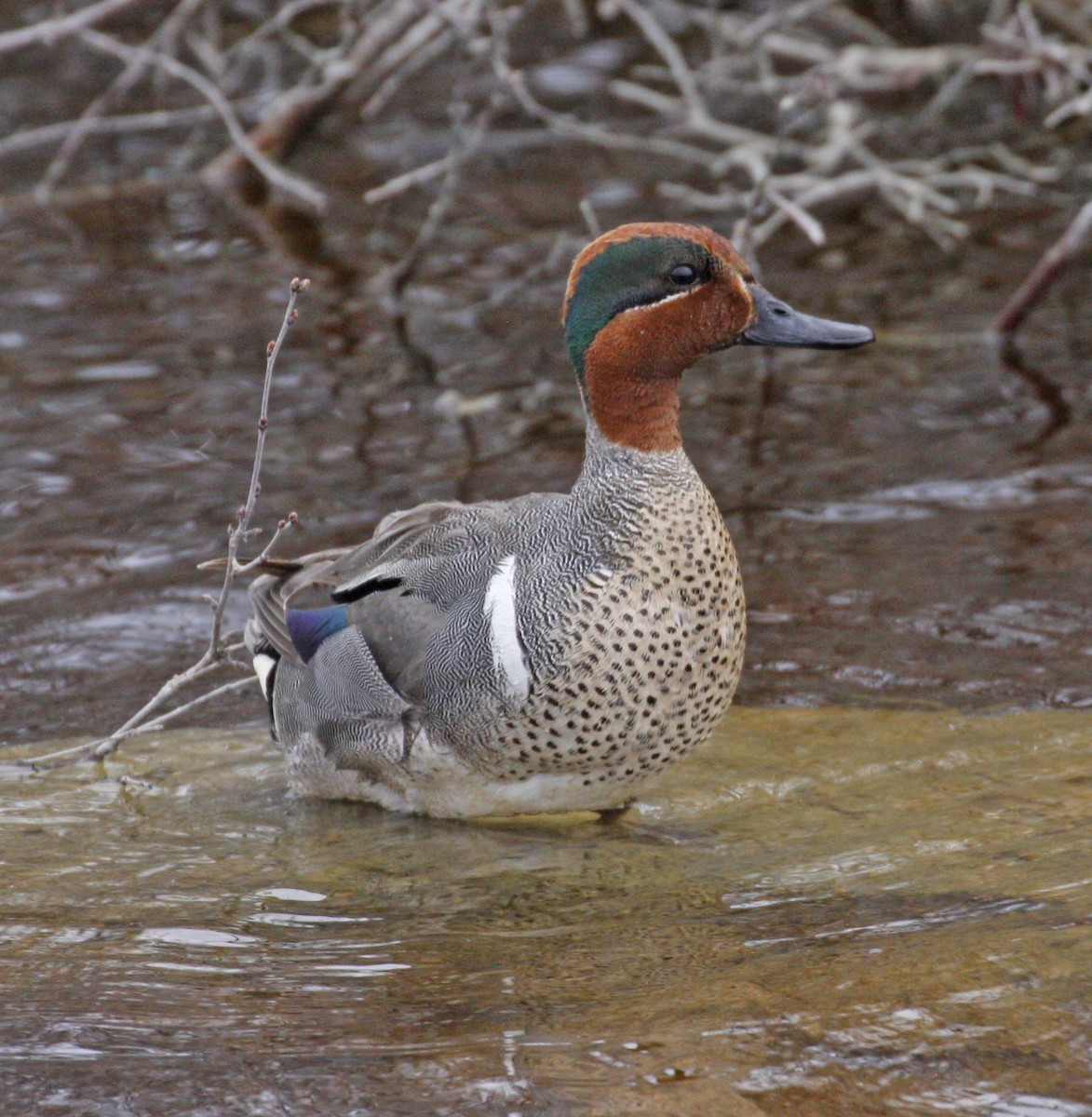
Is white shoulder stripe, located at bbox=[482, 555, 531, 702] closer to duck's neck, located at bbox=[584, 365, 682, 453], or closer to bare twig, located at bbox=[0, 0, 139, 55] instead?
duck's neck, located at bbox=[584, 365, 682, 453]

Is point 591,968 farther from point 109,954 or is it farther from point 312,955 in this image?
point 109,954

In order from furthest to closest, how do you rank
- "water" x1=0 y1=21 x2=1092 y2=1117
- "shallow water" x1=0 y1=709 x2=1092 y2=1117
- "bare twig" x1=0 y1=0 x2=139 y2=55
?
"bare twig" x1=0 y1=0 x2=139 y2=55, "water" x1=0 y1=21 x2=1092 y2=1117, "shallow water" x1=0 y1=709 x2=1092 y2=1117

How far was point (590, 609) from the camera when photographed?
4105mm

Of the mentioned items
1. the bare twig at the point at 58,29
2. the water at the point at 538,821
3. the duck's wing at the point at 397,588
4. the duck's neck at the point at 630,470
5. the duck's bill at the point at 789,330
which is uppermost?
the bare twig at the point at 58,29

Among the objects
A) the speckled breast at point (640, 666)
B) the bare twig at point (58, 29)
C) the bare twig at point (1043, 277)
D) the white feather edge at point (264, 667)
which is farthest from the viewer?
the bare twig at point (58, 29)

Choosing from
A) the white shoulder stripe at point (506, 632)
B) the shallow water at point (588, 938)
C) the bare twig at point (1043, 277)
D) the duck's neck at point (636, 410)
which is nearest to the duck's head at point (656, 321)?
the duck's neck at point (636, 410)

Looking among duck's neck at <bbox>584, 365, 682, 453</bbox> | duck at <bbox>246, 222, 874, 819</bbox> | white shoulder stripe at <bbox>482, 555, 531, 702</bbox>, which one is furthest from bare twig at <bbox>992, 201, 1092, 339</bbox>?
white shoulder stripe at <bbox>482, 555, 531, 702</bbox>

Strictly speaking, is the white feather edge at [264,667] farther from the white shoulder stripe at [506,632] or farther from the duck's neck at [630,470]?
the duck's neck at [630,470]

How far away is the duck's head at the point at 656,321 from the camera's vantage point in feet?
13.9

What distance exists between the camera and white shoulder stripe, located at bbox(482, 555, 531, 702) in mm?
4117

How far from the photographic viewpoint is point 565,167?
35.9ft

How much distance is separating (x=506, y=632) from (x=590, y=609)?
217mm

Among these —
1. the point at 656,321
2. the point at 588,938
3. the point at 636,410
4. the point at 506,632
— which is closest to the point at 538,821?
the point at 506,632

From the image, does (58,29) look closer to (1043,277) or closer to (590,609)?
(1043,277)
